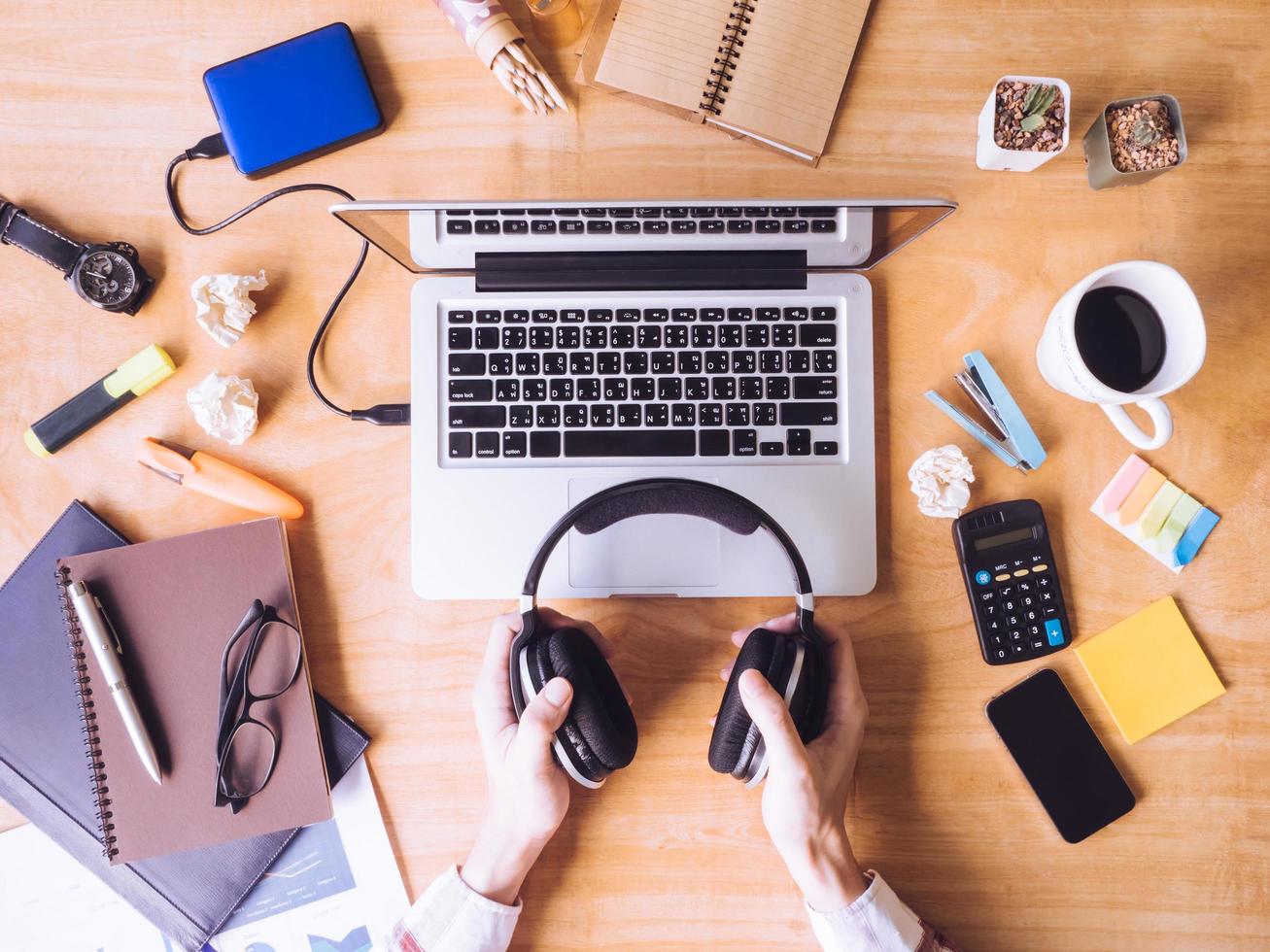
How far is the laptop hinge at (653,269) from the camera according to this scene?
0.81 m

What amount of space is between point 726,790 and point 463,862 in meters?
0.28

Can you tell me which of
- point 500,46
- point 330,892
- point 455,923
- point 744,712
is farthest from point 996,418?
Answer: point 330,892

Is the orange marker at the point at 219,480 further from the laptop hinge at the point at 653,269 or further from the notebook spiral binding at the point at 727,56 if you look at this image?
the notebook spiral binding at the point at 727,56

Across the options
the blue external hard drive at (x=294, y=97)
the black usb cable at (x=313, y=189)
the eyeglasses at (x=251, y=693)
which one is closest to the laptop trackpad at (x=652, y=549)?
the black usb cable at (x=313, y=189)

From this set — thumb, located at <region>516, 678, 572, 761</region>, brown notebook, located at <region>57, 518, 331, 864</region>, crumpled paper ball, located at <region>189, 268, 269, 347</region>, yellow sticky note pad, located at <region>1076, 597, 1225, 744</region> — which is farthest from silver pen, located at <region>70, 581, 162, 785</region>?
yellow sticky note pad, located at <region>1076, 597, 1225, 744</region>

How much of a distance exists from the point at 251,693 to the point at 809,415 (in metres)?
0.63

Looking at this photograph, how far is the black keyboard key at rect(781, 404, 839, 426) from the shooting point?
0.81 meters

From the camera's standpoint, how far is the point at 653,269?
2.66 feet

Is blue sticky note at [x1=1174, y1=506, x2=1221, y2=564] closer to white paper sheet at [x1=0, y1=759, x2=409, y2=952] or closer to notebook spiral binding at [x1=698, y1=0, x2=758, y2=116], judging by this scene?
notebook spiral binding at [x1=698, y1=0, x2=758, y2=116]

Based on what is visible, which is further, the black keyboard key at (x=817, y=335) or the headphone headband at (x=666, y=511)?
the black keyboard key at (x=817, y=335)

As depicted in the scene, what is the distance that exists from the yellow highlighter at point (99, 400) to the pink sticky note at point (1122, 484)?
0.99m

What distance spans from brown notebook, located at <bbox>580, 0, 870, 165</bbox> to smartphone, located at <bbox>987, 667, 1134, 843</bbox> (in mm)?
629

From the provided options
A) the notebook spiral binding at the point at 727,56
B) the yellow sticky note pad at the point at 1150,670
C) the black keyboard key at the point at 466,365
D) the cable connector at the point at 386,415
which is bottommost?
the yellow sticky note pad at the point at 1150,670

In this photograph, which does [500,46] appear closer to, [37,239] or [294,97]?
[294,97]
